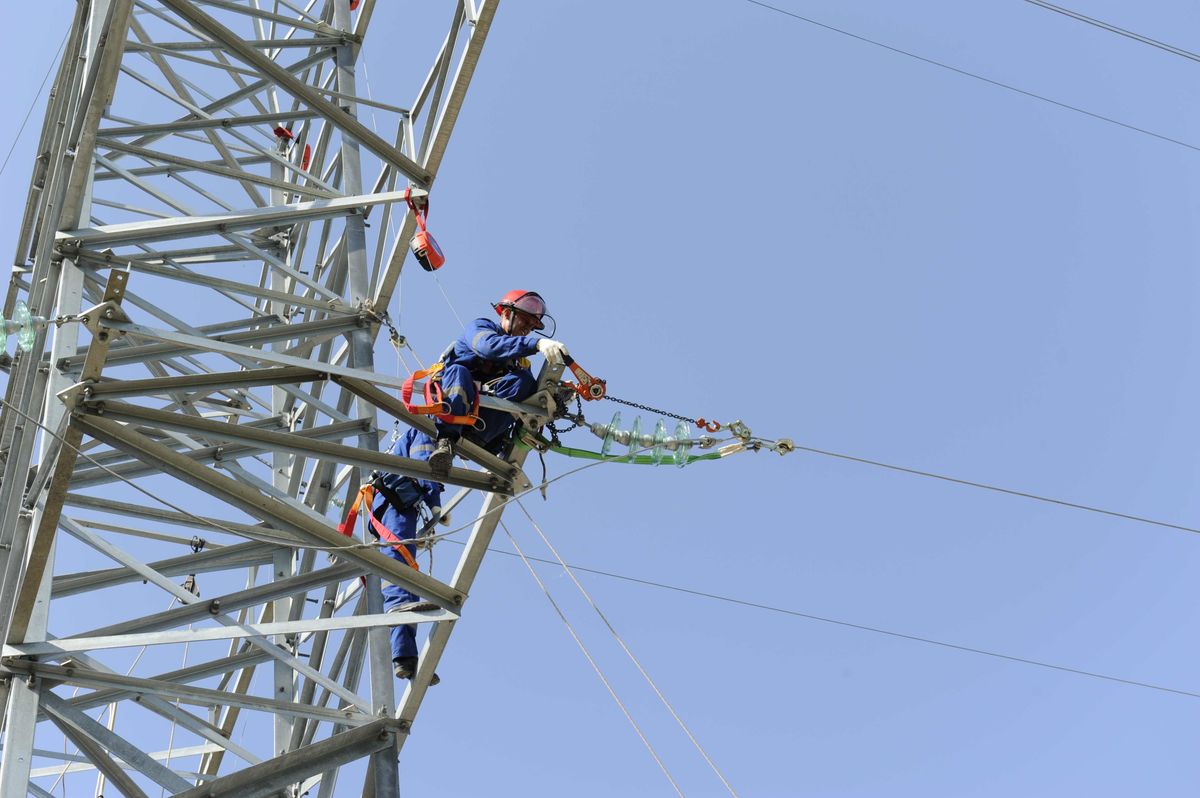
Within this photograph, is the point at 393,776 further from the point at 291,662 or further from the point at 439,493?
the point at 439,493

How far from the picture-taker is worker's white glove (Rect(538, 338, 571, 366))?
8.62 m

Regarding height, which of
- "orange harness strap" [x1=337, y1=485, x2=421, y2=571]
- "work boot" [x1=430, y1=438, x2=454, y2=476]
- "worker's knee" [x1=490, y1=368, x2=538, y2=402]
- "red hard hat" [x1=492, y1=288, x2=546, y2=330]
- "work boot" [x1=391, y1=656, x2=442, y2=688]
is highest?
"red hard hat" [x1=492, y1=288, x2=546, y2=330]

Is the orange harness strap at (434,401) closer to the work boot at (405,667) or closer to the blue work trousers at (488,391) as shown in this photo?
the blue work trousers at (488,391)

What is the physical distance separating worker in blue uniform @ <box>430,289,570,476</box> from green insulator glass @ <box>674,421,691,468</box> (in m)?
0.93

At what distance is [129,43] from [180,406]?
3.20m

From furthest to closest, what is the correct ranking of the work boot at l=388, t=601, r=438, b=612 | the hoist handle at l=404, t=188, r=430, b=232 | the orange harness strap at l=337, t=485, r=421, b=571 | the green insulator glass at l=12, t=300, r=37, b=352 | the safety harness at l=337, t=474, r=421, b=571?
the hoist handle at l=404, t=188, r=430, b=232 → the safety harness at l=337, t=474, r=421, b=571 → the orange harness strap at l=337, t=485, r=421, b=571 → the work boot at l=388, t=601, r=438, b=612 → the green insulator glass at l=12, t=300, r=37, b=352

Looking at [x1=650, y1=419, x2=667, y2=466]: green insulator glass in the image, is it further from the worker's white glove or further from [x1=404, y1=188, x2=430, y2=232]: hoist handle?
[x1=404, y1=188, x2=430, y2=232]: hoist handle

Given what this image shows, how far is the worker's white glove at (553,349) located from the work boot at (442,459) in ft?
2.59

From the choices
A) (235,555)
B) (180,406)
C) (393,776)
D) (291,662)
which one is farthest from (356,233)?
(393,776)

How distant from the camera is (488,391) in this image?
904cm

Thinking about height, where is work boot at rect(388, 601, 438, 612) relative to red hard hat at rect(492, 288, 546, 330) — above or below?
below

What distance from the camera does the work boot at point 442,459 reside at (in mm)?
8477

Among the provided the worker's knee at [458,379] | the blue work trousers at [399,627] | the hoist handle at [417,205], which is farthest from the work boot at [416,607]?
the hoist handle at [417,205]

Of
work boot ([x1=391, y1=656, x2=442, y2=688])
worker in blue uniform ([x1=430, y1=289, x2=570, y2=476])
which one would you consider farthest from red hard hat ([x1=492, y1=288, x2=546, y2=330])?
work boot ([x1=391, y1=656, x2=442, y2=688])
